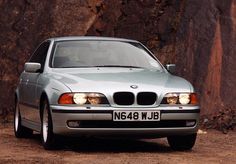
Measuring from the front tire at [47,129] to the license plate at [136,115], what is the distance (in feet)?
2.91

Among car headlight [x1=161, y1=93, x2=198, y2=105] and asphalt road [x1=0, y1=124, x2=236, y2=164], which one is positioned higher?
car headlight [x1=161, y1=93, x2=198, y2=105]

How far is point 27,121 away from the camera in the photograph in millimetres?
11172

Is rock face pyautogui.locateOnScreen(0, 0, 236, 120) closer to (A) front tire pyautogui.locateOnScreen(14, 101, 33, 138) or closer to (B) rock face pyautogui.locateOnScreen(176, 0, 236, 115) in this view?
(B) rock face pyautogui.locateOnScreen(176, 0, 236, 115)

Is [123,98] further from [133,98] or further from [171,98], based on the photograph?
[171,98]

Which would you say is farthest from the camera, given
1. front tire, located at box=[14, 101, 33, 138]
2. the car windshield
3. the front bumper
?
front tire, located at box=[14, 101, 33, 138]

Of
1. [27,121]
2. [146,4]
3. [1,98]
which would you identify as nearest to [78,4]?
[146,4]

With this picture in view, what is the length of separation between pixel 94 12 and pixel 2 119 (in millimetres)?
4150

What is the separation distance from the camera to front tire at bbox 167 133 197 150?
32.6 feet

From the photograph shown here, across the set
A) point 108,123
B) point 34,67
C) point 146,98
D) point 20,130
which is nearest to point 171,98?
point 146,98

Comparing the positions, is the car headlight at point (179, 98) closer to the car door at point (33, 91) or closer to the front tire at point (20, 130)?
the car door at point (33, 91)

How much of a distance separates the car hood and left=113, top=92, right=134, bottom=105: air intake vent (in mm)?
53

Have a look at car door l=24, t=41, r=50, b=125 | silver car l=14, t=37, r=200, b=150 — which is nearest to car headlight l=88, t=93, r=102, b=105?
silver car l=14, t=37, r=200, b=150

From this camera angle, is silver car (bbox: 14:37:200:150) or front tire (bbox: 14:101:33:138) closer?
silver car (bbox: 14:37:200:150)

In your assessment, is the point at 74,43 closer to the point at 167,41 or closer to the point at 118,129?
the point at 118,129
